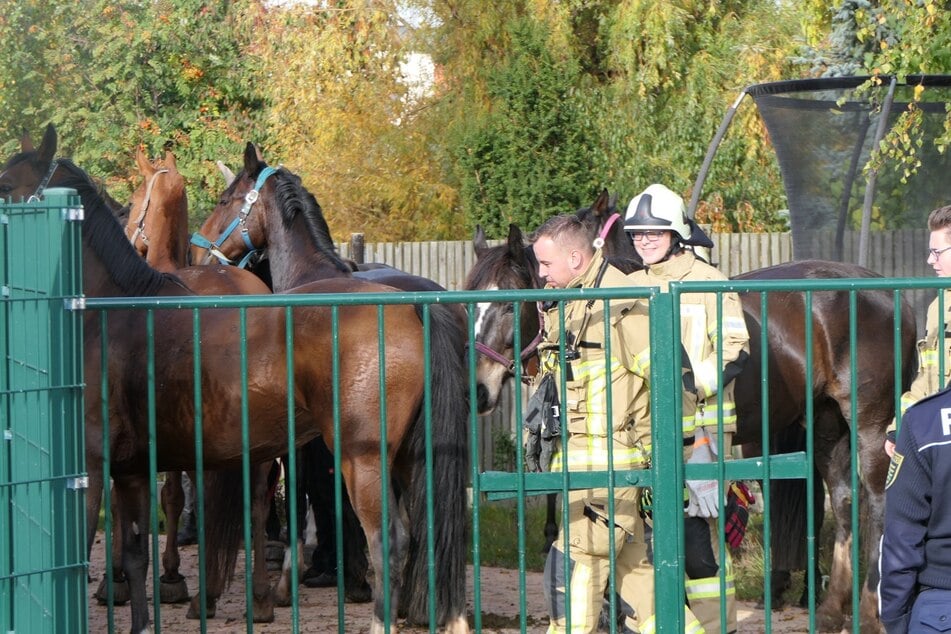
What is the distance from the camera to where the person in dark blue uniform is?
130 inches

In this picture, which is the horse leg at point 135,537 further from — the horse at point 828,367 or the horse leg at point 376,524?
the horse at point 828,367

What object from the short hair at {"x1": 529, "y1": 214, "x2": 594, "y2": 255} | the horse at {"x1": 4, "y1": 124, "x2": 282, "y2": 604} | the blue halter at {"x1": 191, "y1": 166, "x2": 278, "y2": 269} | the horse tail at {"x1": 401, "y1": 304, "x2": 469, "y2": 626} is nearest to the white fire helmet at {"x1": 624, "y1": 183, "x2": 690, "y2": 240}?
the short hair at {"x1": 529, "y1": 214, "x2": 594, "y2": 255}

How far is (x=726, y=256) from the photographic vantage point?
520 inches

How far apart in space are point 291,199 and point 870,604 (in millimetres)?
3678

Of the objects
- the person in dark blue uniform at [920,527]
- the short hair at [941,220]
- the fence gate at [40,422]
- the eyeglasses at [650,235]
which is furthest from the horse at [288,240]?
the person in dark blue uniform at [920,527]

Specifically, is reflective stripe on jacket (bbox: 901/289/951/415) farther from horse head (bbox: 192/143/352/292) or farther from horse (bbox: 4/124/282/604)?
horse head (bbox: 192/143/352/292)

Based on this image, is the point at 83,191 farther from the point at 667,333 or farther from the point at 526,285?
the point at 667,333

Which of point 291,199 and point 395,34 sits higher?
point 395,34

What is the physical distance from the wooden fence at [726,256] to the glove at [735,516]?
14.4ft

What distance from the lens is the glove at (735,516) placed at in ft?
17.1

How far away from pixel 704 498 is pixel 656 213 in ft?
4.08

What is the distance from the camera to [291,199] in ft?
24.6

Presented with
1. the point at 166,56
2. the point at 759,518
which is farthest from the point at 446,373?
the point at 166,56

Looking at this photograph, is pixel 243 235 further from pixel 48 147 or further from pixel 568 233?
pixel 568 233
